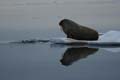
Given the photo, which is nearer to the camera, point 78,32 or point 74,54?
point 74,54

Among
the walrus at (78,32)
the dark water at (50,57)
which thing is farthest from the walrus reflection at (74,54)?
the walrus at (78,32)

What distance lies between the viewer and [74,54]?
365 inches

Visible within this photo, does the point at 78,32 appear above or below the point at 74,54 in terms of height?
below

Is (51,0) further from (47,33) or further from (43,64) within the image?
(43,64)

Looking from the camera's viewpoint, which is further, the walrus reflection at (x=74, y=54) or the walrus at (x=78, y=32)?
the walrus at (x=78, y=32)

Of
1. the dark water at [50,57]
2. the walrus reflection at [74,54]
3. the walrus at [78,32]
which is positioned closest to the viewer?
the dark water at [50,57]

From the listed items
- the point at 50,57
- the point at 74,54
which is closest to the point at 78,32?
the point at 74,54

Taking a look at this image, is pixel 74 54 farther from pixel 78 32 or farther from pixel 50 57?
pixel 78 32

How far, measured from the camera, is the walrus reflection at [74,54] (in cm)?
884

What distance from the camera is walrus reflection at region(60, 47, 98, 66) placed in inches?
348

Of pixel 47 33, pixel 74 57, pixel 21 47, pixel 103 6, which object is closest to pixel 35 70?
pixel 74 57

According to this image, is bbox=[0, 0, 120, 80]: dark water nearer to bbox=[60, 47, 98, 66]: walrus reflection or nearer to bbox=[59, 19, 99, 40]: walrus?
bbox=[60, 47, 98, 66]: walrus reflection

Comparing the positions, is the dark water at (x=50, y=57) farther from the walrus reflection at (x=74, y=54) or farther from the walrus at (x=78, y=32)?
Result: the walrus at (x=78, y=32)

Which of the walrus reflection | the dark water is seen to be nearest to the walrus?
the dark water
